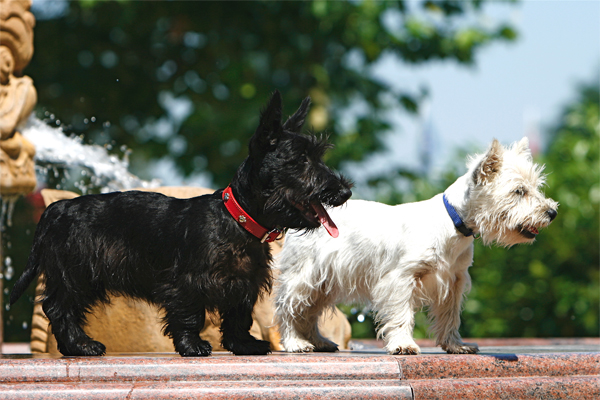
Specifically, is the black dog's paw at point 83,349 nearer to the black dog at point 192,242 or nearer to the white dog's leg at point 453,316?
the black dog at point 192,242

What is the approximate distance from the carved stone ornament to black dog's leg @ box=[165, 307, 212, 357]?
3.58m

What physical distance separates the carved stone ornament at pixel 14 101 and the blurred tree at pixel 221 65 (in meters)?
6.62

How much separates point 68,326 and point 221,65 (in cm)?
1129

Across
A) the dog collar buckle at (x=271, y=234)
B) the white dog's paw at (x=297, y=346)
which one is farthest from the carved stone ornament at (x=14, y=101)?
the dog collar buckle at (x=271, y=234)

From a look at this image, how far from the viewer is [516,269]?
417 inches

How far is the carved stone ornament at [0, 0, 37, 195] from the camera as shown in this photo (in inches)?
282

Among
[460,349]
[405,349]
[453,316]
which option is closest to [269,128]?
[405,349]

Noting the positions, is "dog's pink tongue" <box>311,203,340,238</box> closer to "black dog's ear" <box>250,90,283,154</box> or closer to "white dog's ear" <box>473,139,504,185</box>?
"black dog's ear" <box>250,90,283,154</box>

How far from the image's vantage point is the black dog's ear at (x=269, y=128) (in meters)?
4.13

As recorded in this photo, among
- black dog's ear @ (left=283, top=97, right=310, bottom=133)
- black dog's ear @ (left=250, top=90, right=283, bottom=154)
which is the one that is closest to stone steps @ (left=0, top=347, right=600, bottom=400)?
black dog's ear @ (left=250, top=90, right=283, bottom=154)

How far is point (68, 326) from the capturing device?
179 inches

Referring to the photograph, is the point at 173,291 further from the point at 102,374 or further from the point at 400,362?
the point at 400,362

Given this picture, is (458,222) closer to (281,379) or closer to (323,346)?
(323,346)

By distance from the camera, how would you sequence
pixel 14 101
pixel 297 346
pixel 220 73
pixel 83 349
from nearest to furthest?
pixel 83 349 → pixel 297 346 → pixel 14 101 → pixel 220 73
